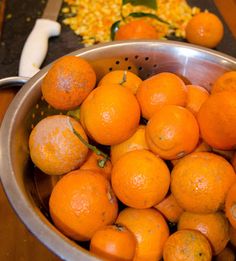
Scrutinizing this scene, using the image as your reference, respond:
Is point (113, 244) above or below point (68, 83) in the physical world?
below

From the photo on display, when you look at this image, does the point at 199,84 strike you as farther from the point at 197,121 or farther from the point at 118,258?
the point at 118,258

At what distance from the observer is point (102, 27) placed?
1097 millimetres

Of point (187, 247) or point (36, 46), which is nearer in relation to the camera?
point (187, 247)

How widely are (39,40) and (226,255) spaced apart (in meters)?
0.76

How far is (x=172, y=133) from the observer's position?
510mm

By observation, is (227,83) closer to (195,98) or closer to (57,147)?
(195,98)

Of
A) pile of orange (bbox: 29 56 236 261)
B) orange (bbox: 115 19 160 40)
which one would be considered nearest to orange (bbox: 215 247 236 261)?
pile of orange (bbox: 29 56 236 261)

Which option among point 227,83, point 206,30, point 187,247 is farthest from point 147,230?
point 206,30

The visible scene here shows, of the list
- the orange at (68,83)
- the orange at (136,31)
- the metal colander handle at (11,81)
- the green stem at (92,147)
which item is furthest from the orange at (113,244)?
the orange at (136,31)

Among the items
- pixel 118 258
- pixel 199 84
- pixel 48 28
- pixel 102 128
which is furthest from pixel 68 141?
pixel 48 28

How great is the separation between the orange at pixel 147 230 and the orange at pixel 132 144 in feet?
0.31

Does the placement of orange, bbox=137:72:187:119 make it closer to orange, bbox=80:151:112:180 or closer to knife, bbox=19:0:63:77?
orange, bbox=80:151:112:180

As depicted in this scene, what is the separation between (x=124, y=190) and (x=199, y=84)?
0.34m

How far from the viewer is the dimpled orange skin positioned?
49 cm
